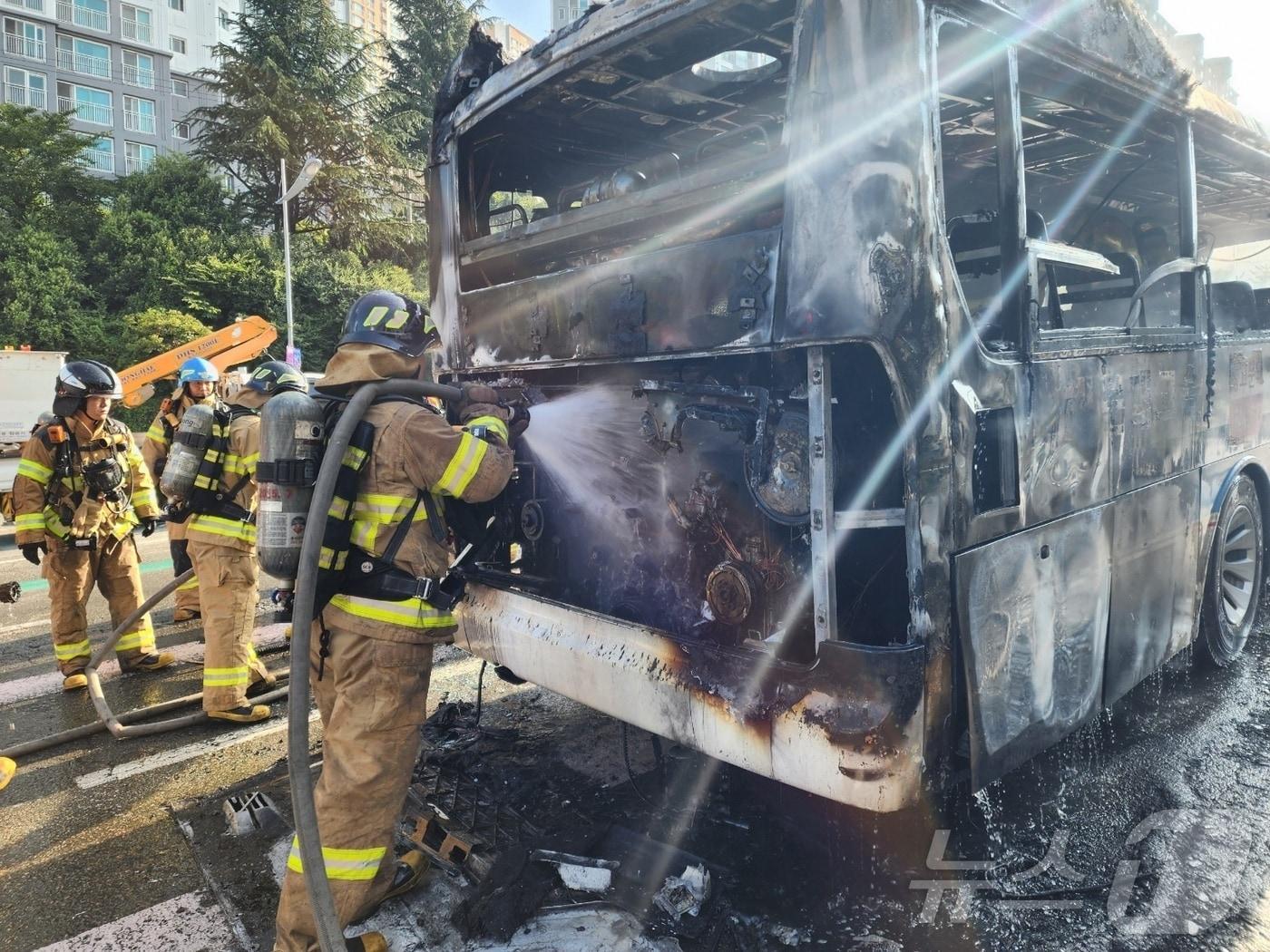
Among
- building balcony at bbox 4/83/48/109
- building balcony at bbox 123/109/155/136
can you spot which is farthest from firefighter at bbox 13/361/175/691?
building balcony at bbox 123/109/155/136

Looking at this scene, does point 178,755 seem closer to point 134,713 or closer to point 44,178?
point 134,713

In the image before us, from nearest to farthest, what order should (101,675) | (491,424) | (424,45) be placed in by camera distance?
(491,424) < (101,675) < (424,45)

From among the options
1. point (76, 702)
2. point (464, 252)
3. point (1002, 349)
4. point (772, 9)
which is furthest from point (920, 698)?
point (76, 702)

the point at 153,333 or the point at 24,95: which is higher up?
the point at 24,95

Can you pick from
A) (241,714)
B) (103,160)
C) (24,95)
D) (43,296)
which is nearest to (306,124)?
(43,296)

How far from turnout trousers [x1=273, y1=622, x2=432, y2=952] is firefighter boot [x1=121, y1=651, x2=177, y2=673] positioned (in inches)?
127

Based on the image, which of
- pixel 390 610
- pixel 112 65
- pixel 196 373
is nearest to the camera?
pixel 390 610

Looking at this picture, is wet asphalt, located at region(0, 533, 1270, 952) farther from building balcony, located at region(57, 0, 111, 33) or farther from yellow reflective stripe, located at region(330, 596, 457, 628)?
building balcony, located at region(57, 0, 111, 33)

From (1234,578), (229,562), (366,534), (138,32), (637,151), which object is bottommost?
(1234,578)

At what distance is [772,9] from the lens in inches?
99.0

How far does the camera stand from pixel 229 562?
424cm

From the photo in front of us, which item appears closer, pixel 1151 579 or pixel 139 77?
pixel 1151 579

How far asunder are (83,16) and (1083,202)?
49076 millimetres

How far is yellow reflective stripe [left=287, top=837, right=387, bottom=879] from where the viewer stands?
2283 millimetres
